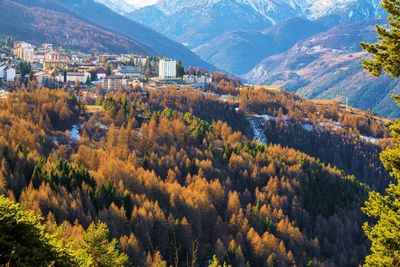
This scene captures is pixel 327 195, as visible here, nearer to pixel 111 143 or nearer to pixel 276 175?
pixel 276 175

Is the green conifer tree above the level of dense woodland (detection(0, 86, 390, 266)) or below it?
above

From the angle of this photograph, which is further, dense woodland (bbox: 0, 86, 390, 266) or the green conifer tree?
dense woodland (bbox: 0, 86, 390, 266)

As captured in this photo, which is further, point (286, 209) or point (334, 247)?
point (286, 209)

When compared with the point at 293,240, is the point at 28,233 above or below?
above

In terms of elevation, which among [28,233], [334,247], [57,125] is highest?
[28,233]

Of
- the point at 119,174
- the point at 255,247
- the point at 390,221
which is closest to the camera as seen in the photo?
the point at 390,221

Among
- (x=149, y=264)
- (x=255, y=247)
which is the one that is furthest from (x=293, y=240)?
(x=149, y=264)

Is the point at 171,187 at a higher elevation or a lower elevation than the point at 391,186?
lower

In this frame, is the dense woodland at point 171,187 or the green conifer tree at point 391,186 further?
the dense woodland at point 171,187
